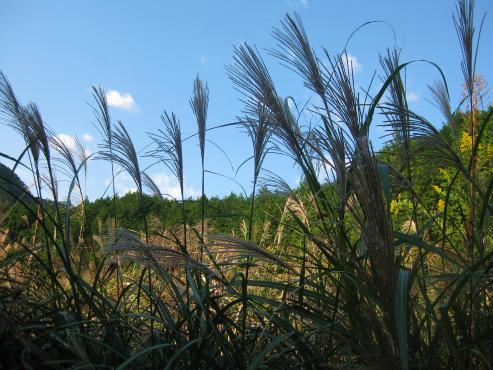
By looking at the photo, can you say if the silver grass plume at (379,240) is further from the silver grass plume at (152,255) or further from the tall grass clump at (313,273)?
the silver grass plume at (152,255)

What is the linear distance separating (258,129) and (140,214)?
963 millimetres

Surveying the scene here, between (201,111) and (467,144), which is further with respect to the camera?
(467,144)

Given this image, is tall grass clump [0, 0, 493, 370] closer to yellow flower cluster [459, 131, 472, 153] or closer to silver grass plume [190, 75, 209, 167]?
silver grass plume [190, 75, 209, 167]

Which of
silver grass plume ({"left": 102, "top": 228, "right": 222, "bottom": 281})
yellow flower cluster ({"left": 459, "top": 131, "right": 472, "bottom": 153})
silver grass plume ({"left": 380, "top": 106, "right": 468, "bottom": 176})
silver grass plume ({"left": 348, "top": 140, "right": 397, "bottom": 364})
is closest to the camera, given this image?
silver grass plume ({"left": 348, "top": 140, "right": 397, "bottom": 364})

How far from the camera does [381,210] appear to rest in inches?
36.4

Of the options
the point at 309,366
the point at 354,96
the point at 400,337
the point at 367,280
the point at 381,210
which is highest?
the point at 354,96

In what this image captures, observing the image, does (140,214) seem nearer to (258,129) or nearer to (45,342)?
(45,342)

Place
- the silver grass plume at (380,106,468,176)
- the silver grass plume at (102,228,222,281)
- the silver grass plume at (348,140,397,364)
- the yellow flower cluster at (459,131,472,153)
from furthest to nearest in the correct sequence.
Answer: the yellow flower cluster at (459,131,472,153), the silver grass plume at (380,106,468,176), the silver grass plume at (102,228,222,281), the silver grass plume at (348,140,397,364)

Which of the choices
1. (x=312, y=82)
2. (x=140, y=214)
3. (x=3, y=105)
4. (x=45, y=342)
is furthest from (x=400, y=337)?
(x=3, y=105)

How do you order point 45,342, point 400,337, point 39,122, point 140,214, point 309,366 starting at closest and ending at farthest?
point 400,337 → point 309,366 → point 45,342 → point 39,122 → point 140,214

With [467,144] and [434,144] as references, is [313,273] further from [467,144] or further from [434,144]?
[467,144]

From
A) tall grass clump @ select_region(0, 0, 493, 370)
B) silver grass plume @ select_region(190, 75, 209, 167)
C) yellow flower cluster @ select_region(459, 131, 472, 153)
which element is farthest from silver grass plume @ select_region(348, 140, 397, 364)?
yellow flower cluster @ select_region(459, 131, 472, 153)

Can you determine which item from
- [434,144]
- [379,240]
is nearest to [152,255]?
[379,240]

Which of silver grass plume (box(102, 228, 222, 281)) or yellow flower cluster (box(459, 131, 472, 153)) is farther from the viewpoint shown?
yellow flower cluster (box(459, 131, 472, 153))
